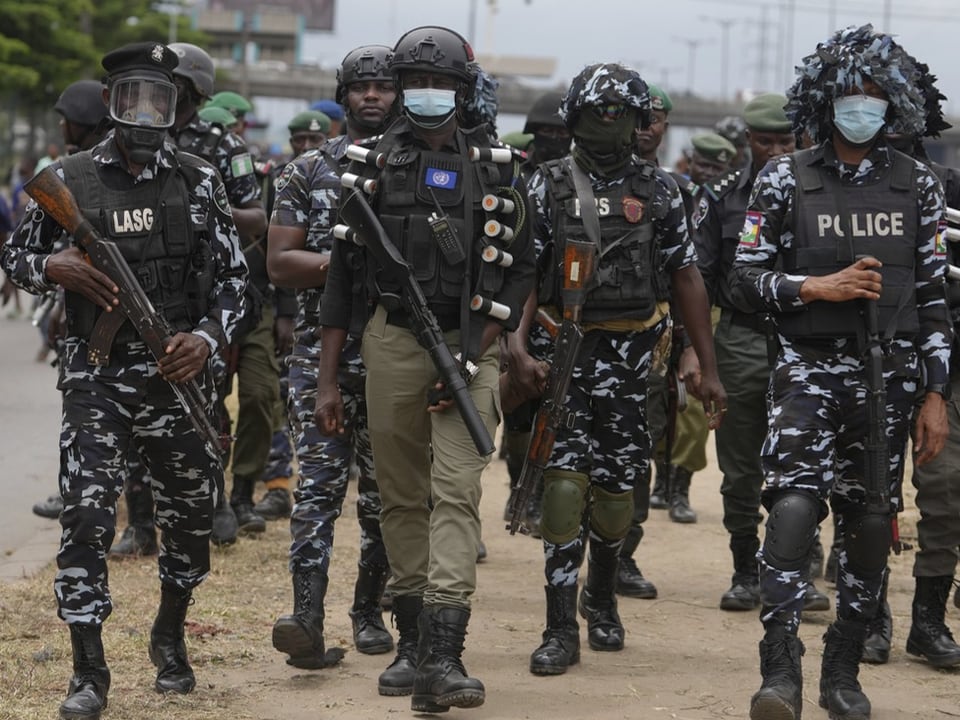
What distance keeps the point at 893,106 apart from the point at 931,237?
494 millimetres

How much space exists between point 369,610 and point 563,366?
135 cm

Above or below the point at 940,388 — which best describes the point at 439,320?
above

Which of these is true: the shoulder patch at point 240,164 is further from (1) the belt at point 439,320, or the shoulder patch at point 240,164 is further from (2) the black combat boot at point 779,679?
(2) the black combat boot at point 779,679

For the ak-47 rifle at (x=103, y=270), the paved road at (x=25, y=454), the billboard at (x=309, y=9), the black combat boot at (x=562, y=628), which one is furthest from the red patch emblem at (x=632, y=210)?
the billboard at (x=309, y=9)

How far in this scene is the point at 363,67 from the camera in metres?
6.79

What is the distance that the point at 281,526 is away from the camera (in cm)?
971

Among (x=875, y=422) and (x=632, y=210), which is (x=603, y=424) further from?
(x=875, y=422)

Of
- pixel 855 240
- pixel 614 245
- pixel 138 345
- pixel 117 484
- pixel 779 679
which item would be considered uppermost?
pixel 855 240

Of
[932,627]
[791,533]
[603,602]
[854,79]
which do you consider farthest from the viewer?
[603,602]

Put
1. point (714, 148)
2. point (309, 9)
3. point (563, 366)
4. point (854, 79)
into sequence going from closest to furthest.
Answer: point (854, 79), point (563, 366), point (714, 148), point (309, 9)

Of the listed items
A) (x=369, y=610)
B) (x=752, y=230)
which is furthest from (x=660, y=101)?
(x=369, y=610)

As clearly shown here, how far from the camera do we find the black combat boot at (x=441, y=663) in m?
5.55

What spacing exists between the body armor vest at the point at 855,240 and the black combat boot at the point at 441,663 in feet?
5.23

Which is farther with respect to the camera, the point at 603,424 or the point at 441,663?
the point at 603,424
